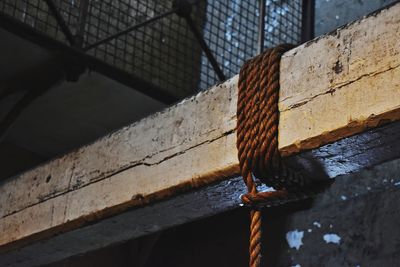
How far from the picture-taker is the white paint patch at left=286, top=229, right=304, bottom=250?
4.53 meters

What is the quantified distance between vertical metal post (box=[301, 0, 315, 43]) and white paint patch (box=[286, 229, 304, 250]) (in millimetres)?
1224

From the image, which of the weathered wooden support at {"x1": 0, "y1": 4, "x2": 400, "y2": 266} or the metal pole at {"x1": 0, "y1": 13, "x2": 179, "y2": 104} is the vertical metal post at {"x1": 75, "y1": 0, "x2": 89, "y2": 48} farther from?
the weathered wooden support at {"x1": 0, "y1": 4, "x2": 400, "y2": 266}

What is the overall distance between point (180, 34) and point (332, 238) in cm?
164

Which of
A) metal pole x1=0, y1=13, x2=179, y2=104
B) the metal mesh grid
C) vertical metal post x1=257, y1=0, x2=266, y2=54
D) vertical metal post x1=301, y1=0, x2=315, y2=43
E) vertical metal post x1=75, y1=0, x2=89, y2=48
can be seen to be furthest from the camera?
the metal mesh grid

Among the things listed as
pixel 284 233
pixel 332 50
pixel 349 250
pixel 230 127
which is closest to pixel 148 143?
pixel 230 127

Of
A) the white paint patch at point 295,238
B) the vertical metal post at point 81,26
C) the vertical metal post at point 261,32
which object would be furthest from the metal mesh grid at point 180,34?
the white paint patch at point 295,238

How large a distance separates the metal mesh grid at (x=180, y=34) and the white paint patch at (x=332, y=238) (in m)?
1.33

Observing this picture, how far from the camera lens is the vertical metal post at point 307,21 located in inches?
168

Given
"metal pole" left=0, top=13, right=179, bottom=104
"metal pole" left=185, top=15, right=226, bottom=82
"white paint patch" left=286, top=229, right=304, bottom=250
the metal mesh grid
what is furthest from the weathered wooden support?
"white paint patch" left=286, top=229, right=304, bottom=250

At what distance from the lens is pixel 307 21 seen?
14.1ft

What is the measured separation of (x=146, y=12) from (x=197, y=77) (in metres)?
0.59

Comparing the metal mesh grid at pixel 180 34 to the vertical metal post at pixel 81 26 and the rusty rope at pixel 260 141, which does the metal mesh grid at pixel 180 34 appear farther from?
the rusty rope at pixel 260 141

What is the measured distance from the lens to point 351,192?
4.34m

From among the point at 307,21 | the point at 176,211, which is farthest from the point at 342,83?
the point at 307,21
